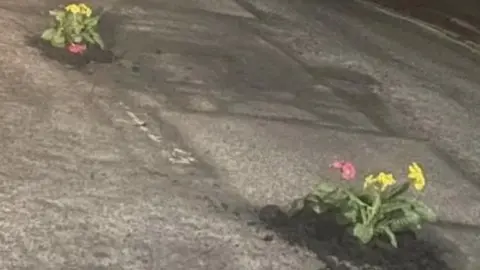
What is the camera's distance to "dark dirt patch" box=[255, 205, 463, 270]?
3.35 meters

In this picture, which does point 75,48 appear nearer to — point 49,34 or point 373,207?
point 49,34

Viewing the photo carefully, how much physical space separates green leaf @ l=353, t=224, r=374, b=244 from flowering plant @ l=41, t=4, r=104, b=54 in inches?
70.5

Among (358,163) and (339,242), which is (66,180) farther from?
(358,163)

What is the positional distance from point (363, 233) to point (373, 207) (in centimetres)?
9

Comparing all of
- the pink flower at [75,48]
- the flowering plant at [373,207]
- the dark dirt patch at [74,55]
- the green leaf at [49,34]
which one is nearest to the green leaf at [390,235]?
the flowering plant at [373,207]

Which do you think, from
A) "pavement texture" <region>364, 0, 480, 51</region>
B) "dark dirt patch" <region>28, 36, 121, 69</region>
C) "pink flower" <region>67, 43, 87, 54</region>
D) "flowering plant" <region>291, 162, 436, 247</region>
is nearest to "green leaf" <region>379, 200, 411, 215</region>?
"flowering plant" <region>291, 162, 436, 247</region>

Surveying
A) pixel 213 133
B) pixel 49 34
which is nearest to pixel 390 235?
pixel 213 133

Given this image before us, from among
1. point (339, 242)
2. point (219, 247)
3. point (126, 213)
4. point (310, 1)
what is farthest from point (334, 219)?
point (310, 1)

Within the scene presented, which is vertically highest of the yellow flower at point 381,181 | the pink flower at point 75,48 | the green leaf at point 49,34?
the yellow flower at point 381,181

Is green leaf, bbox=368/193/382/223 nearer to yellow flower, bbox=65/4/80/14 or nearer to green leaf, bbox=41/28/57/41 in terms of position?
yellow flower, bbox=65/4/80/14

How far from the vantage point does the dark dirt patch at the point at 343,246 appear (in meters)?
3.35

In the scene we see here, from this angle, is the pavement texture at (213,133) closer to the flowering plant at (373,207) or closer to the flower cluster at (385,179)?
the flowering plant at (373,207)

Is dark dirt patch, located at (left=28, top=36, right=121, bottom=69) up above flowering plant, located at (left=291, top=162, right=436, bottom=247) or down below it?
below

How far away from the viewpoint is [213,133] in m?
4.14
